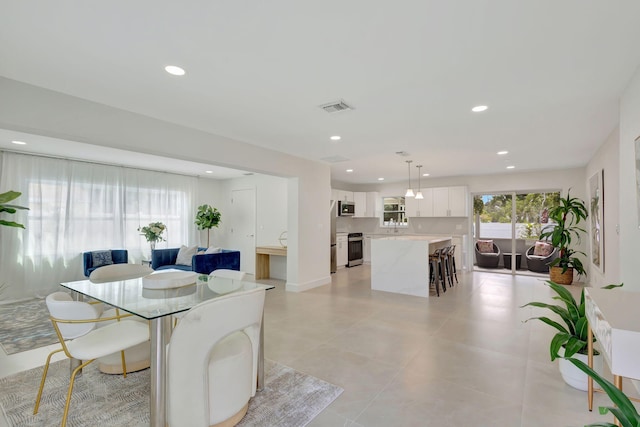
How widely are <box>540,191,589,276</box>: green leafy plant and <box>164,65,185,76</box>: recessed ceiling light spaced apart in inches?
275

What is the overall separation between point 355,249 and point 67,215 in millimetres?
6703

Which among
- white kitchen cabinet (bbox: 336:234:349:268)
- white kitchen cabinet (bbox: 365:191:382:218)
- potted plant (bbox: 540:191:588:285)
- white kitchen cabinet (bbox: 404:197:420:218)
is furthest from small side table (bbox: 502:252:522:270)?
white kitchen cabinet (bbox: 336:234:349:268)

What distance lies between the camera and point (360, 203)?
9.22m

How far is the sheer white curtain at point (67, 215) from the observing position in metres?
5.06

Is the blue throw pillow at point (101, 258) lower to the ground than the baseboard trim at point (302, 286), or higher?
higher

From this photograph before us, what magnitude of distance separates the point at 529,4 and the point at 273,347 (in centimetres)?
334

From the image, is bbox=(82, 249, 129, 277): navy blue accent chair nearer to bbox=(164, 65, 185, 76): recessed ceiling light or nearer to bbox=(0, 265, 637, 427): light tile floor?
bbox=(0, 265, 637, 427): light tile floor

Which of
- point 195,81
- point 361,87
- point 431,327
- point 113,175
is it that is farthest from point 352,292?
point 113,175

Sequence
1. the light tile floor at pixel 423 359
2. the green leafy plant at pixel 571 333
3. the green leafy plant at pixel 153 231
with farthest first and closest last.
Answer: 1. the green leafy plant at pixel 153 231
2. the green leafy plant at pixel 571 333
3. the light tile floor at pixel 423 359

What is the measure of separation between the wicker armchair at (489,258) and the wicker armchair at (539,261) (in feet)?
2.19

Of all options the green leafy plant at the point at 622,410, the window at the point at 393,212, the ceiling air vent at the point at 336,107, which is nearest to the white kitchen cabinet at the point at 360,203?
the window at the point at 393,212

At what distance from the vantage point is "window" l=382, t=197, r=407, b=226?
9040 millimetres

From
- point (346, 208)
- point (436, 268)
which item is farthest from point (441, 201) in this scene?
point (436, 268)

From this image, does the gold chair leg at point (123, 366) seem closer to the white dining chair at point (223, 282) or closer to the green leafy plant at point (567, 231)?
the white dining chair at point (223, 282)
